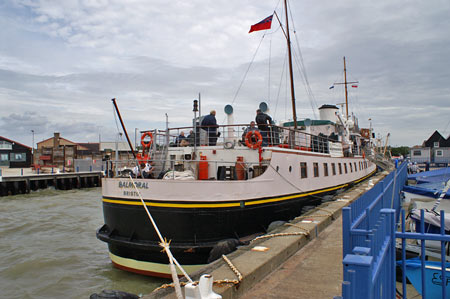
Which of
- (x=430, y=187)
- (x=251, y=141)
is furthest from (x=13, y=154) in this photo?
(x=430, y=187)

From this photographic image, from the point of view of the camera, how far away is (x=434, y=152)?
209 feet

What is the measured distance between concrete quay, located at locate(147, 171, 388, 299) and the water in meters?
3.86

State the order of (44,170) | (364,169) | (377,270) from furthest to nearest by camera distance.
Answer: (44,170)
(364,169)
(377,270)

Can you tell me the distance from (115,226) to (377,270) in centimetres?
776

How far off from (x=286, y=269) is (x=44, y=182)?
118 ft

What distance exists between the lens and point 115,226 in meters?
9.11

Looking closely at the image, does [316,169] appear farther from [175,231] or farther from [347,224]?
[347,224]

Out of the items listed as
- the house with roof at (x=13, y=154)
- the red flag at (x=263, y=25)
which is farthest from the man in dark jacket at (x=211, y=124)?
the house with roof at (x=13, y=154)

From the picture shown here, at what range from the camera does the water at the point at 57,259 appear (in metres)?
9.05

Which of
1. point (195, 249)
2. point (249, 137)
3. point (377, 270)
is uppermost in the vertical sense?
point (249, 137)

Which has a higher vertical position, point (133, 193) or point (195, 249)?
point (133, 193)

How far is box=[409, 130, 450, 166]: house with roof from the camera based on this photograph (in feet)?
198

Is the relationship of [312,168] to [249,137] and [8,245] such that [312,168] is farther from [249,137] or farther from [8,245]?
[8,245]

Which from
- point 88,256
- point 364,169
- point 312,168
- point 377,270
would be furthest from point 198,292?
point 364,169
